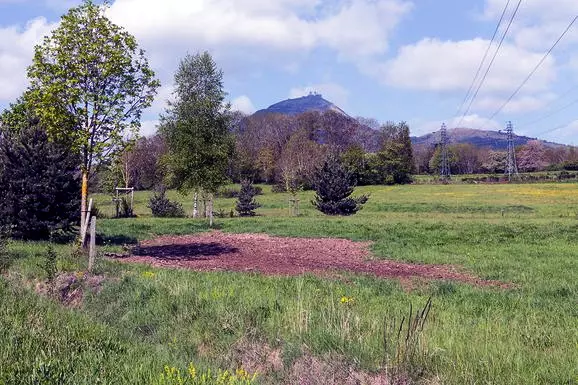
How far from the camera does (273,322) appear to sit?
25.3ft

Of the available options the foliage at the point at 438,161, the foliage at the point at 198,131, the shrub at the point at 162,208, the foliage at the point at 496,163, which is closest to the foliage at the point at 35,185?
the foliage at the point at 198,131

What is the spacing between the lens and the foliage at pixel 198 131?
34.7m

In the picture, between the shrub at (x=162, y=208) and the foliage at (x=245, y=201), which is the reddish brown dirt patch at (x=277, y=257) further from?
the foliage at (x=245, y=201)

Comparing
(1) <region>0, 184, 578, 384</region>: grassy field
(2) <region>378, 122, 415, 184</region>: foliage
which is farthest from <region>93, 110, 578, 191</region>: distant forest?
(1) <region>0, 184, 578, 384</region>: grassy field

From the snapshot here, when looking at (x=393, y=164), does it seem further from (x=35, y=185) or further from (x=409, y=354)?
(x=409, y=354)

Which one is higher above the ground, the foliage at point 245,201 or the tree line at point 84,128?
the tree line at point 84,128

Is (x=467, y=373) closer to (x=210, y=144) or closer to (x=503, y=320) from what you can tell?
(x=503, y=320)

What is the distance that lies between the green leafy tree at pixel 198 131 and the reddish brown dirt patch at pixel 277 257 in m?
10.7

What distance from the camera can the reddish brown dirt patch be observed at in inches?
590

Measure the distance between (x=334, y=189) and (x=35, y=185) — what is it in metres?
24.4

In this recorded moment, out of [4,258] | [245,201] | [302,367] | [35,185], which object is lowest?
[302,367]

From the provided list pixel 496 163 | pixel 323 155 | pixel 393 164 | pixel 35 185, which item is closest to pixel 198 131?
pixel 35 185

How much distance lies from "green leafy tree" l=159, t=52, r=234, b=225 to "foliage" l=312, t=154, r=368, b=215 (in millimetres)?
7807

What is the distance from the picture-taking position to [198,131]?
34625 mm
